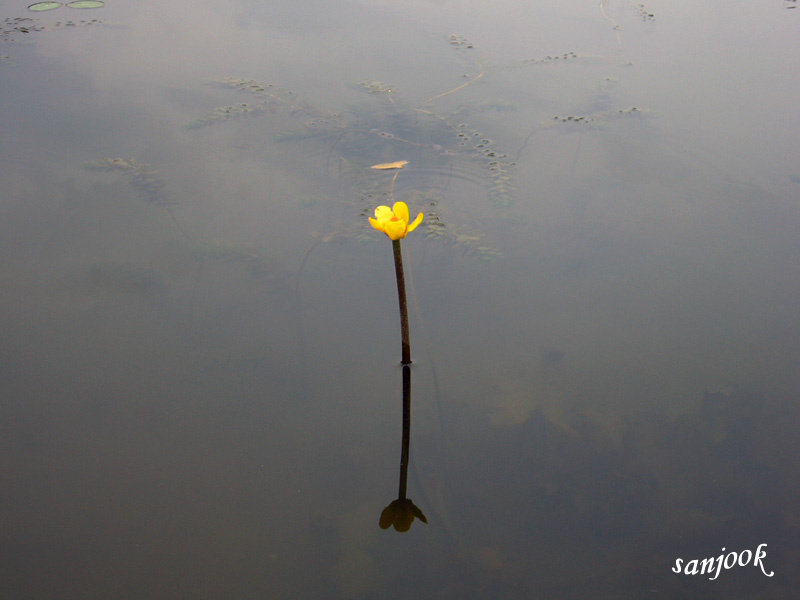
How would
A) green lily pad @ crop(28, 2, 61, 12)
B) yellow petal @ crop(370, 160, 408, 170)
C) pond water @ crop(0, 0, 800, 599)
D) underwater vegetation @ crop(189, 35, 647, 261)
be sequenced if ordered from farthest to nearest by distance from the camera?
1. green lily pad @ crop(28, 2, 61, 12)
2. yellow petal @ crop(370, 160, 408, 170)
3. underwater vegetation @ crop(189, 35, 647, 261)
4. pond water @ crop(0, 0, 800, 599)

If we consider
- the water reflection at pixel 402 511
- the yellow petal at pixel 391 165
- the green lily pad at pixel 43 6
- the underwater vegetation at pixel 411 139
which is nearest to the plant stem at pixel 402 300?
the water reflection at pixel 402 511

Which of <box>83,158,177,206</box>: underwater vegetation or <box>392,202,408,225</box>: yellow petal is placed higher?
<box>83,158,177,206</box>: underwater vegetation

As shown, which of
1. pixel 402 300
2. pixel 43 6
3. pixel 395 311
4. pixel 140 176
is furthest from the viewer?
pixel 43 6

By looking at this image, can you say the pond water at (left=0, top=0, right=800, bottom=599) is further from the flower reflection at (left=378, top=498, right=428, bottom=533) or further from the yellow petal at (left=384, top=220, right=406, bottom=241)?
the yellow petal at (left=384, top=220, right=406, bottom=241)

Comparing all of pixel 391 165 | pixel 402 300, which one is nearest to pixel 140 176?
pixel 391 165

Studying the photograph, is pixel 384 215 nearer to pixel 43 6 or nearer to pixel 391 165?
pixel 391 165

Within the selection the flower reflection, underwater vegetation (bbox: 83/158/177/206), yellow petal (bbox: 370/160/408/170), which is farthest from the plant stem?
underwater vegetation (bbox: 83/158/177/206)

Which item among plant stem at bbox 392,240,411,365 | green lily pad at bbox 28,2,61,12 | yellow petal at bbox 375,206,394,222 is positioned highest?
green lily pad at bbox 28,2,61,12

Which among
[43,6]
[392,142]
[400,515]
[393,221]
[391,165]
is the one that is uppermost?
[43,6]
